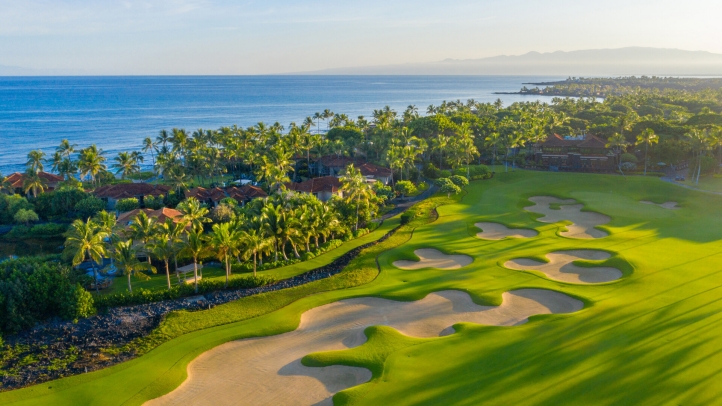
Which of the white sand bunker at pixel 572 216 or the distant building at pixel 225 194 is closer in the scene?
the white sand bunker at pixel 572 216

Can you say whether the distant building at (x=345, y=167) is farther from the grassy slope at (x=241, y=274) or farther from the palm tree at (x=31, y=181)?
the palm tree at (x=31, y=181)

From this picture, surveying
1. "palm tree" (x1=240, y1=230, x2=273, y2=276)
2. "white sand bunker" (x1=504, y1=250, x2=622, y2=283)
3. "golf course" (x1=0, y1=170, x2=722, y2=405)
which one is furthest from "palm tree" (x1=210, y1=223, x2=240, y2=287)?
"white sand bunker" (x1=504, y1=250, x2=622, y2=283)

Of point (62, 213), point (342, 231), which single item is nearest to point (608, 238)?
point (342, 231)

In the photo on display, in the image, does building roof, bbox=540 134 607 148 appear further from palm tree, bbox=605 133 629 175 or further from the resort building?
palm tree, bbox=605 133 629 175

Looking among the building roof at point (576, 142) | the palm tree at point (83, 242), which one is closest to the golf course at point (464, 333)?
the palm tree at point (83, 242)

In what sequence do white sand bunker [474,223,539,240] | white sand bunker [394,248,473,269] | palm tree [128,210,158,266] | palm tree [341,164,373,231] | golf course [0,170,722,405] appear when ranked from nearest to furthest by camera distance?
golf course [0,170,722,405], palm tree [128,210,158,266], white sand bunker [394,248,473,269], white sand bunker [474,223,539,240], palm tree [341,164,373,231]

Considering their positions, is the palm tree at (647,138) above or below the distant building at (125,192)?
above

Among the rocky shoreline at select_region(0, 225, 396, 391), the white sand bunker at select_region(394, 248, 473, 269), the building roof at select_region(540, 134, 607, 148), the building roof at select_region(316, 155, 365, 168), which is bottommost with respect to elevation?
the rocky shoreline at select_region(0, 225, 396, 391)

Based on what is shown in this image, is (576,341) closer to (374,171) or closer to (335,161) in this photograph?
(374,171)
